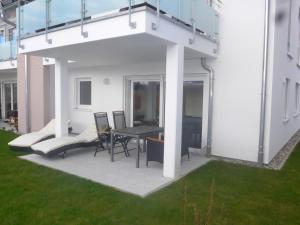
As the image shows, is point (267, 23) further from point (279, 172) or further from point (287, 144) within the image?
point (287, 144)

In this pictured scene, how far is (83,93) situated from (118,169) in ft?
20.7

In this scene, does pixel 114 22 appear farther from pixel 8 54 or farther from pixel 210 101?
pixel 8 54

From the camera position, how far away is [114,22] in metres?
4.96

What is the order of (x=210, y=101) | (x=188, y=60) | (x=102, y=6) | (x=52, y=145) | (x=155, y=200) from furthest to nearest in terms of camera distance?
1. (x=188, y=60)
2. (x=210, y=101)
3. (x=52, y=145)
4. (x=102, y=6)
5. (x=155, y=200)

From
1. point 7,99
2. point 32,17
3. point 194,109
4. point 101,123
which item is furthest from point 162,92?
point 7,99

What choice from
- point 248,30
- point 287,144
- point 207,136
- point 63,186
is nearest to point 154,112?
point 207,136

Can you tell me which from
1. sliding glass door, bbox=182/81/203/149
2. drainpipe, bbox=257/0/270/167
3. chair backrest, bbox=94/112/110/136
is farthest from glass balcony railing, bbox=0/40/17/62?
drainpipe, bbox=257/0/270/167

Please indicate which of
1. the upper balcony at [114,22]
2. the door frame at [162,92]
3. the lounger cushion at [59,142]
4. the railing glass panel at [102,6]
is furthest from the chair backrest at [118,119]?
the railing glass panel at [102,6]

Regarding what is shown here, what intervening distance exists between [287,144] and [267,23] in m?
5.40

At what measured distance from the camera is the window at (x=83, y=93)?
11.5 meters

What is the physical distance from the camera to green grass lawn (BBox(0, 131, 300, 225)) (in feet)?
13.1

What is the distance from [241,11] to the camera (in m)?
7.19

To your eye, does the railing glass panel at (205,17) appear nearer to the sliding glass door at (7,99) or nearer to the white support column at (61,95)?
the white support column at (61,95)

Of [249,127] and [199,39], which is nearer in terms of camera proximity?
[199,39]
